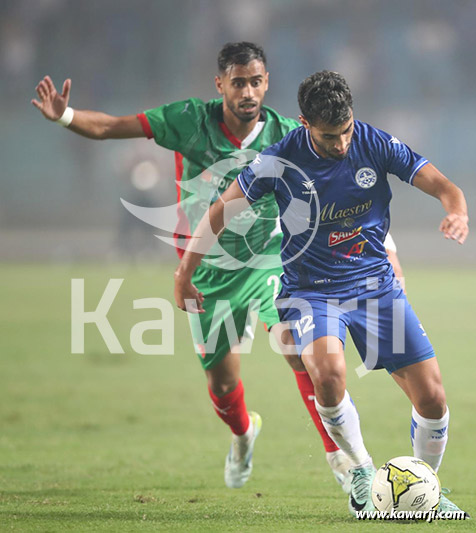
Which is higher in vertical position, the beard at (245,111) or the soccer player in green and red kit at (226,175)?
the beard at (245,111)

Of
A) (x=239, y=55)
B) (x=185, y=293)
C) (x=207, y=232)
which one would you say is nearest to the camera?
(x=207, y=232)

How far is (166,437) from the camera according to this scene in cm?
819

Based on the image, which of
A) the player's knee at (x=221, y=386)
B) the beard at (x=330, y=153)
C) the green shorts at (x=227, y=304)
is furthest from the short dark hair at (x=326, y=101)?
the player's knee at (x=221, y=386)

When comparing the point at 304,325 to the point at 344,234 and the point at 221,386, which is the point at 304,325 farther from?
the point at 221,386

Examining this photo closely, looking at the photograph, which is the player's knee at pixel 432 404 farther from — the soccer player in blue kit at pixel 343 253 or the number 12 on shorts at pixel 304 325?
the number 12 on shorts at pixel 304 325

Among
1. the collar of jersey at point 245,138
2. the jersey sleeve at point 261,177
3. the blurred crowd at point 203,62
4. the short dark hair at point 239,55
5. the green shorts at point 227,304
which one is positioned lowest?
the green shorts at point 227,304

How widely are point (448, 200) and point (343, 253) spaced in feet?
2.13

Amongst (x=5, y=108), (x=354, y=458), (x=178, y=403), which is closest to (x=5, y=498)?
(x=354, y=458)

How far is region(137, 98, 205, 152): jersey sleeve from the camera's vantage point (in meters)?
6.23

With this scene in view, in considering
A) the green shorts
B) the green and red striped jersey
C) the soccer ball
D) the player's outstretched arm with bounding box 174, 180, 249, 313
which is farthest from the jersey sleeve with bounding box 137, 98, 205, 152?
the soccer ball

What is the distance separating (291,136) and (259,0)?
33.0 meters

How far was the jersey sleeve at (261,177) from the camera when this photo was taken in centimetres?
500

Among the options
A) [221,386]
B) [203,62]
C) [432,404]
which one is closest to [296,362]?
[221,386]

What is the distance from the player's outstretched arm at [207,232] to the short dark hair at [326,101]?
1.96 feet
